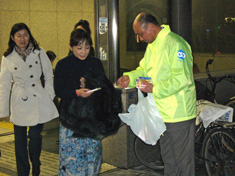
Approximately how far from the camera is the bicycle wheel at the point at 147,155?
5.56m

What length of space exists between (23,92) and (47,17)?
537 cm

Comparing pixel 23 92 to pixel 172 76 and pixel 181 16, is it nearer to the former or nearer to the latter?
pixel 172 76

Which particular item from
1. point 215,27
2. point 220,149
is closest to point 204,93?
point 220,149

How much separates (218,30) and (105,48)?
7869 millimetres

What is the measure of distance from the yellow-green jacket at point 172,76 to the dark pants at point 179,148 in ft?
0.35

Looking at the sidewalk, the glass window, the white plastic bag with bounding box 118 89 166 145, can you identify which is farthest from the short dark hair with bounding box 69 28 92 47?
the glass window

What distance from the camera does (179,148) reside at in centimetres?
390

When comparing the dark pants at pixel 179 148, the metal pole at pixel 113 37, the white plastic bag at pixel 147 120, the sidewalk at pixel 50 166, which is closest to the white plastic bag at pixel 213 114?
the sidewalk at pixel 50 166

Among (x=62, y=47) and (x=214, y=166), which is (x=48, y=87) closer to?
(x=214, y=166)

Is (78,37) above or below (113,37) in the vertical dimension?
below

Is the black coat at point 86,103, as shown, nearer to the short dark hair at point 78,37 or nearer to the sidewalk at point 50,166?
the short dark hair at point 78,37

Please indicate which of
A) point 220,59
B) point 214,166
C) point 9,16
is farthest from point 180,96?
point 220,59

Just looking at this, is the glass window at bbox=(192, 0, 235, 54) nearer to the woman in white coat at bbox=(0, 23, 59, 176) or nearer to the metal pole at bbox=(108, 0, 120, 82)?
the metal pole at bbox=(108, 0, 120, 82)

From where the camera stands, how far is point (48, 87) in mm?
5227
